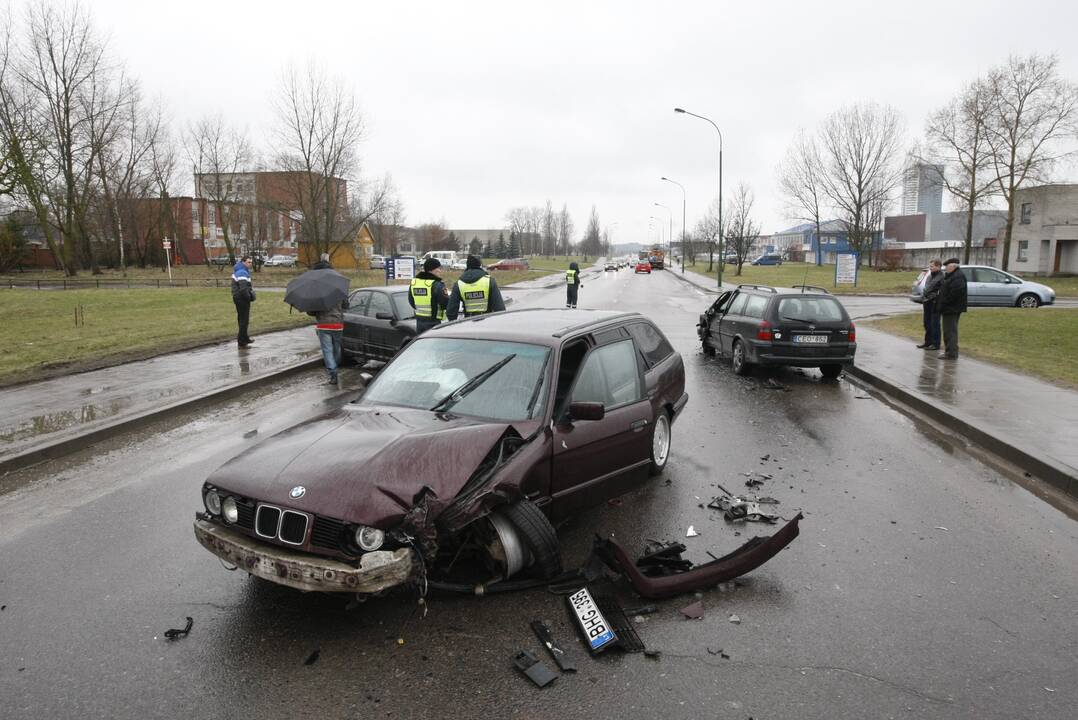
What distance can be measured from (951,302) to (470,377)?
11.4 m

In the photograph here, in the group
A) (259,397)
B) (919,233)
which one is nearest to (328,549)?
(259,397)

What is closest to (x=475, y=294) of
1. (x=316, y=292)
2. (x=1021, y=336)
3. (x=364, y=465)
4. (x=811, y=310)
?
(x=316, y=292)

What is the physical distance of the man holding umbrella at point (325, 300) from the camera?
9938 millimetres

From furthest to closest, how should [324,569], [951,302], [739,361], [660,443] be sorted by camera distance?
1. [951,302]
2. [739,361]
3. [660,443]
4. [324,569]

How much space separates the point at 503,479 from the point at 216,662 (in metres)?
1.69

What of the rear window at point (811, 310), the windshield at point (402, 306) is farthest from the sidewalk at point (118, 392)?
the rear window at point (811, 310)

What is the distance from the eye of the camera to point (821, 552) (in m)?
4.61

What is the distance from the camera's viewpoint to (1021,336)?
15945mm

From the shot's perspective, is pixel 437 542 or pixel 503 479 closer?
pixel 437 542

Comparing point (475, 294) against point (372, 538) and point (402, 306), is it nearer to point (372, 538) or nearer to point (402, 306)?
point (402, 306)

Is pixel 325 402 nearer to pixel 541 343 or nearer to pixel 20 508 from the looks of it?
pixel 20 508

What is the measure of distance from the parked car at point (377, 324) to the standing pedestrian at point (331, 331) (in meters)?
0.90

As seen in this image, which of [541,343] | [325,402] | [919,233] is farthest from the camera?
[919,233]

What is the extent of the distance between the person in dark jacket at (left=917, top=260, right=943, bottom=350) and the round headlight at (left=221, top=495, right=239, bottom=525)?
13494 mm
